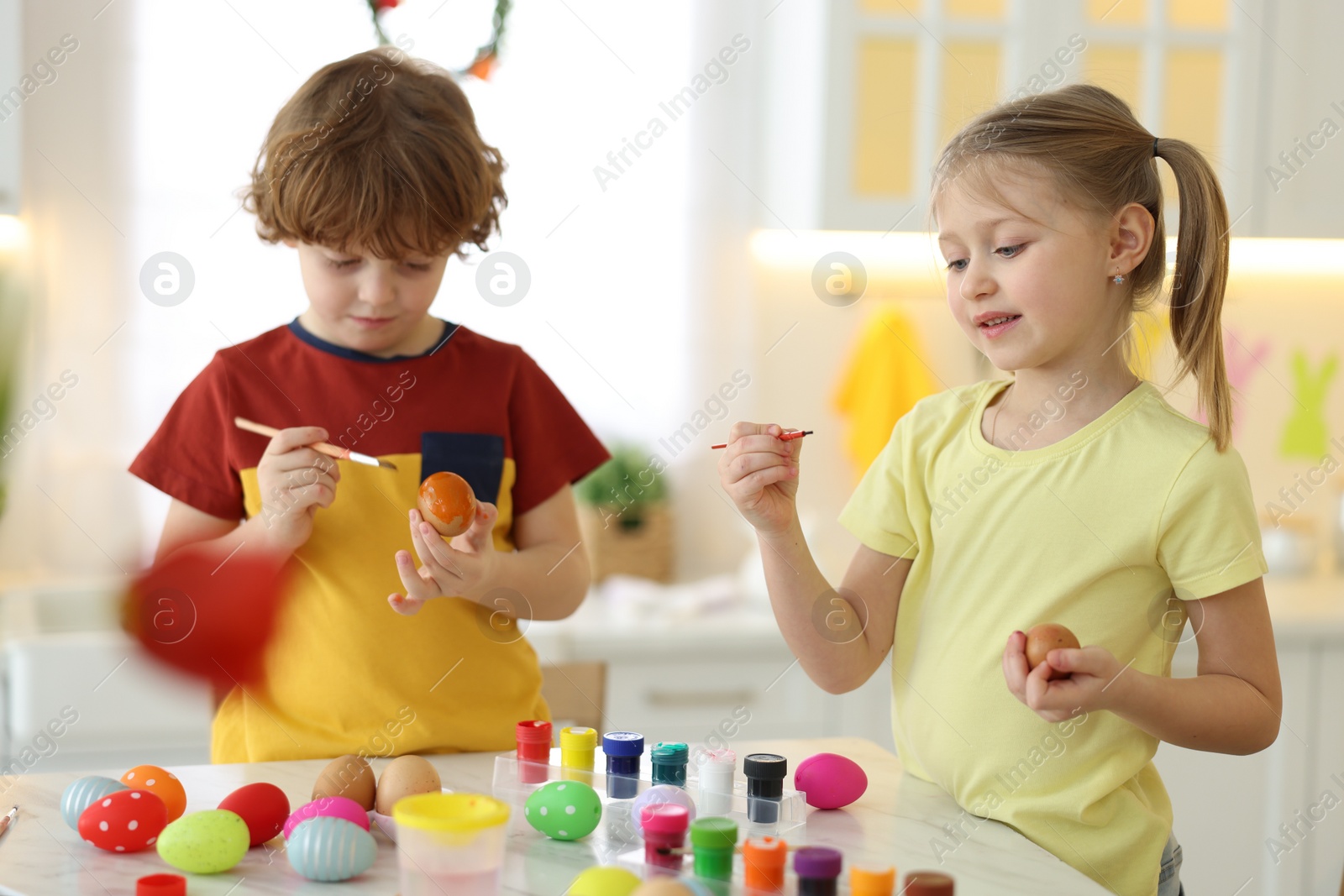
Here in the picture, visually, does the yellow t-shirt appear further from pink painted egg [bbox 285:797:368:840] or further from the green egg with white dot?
pink painted egg [bbox 285:797:368:840]

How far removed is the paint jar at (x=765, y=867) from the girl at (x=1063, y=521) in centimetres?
18

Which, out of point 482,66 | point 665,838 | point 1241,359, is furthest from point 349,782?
point 1241,359

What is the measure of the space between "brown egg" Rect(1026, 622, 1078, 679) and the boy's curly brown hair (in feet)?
2.08

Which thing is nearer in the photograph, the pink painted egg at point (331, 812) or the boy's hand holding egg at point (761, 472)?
the pink painted egg at point (331, 812)

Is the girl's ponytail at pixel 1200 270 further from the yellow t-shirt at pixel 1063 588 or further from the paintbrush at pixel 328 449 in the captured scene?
the paintbrush at pixel 328 449

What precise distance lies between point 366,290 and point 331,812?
479 mm

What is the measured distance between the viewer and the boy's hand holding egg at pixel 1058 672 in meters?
0.80

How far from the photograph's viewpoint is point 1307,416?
266 cm

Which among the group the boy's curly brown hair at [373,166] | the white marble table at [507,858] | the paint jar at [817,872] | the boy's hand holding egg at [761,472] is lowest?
the white marble table at [507,858]

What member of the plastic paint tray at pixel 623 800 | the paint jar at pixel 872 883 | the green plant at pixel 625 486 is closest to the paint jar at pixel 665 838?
the plastic paint tray at pixel 623 800

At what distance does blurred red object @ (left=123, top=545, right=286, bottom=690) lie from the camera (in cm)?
113

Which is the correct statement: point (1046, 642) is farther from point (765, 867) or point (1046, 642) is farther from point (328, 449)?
point (328, 449)

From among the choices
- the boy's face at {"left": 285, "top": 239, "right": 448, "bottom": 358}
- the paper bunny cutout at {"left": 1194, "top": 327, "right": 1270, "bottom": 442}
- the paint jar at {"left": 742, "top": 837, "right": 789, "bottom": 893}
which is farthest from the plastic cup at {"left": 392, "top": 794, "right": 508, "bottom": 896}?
the paper bunny cutout at {"left": 1194, "top": 327, "right": 1270, "bottom": 442}

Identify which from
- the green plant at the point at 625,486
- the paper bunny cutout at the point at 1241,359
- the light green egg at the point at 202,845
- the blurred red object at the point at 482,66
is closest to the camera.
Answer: the light green egg at the point at 202,845
